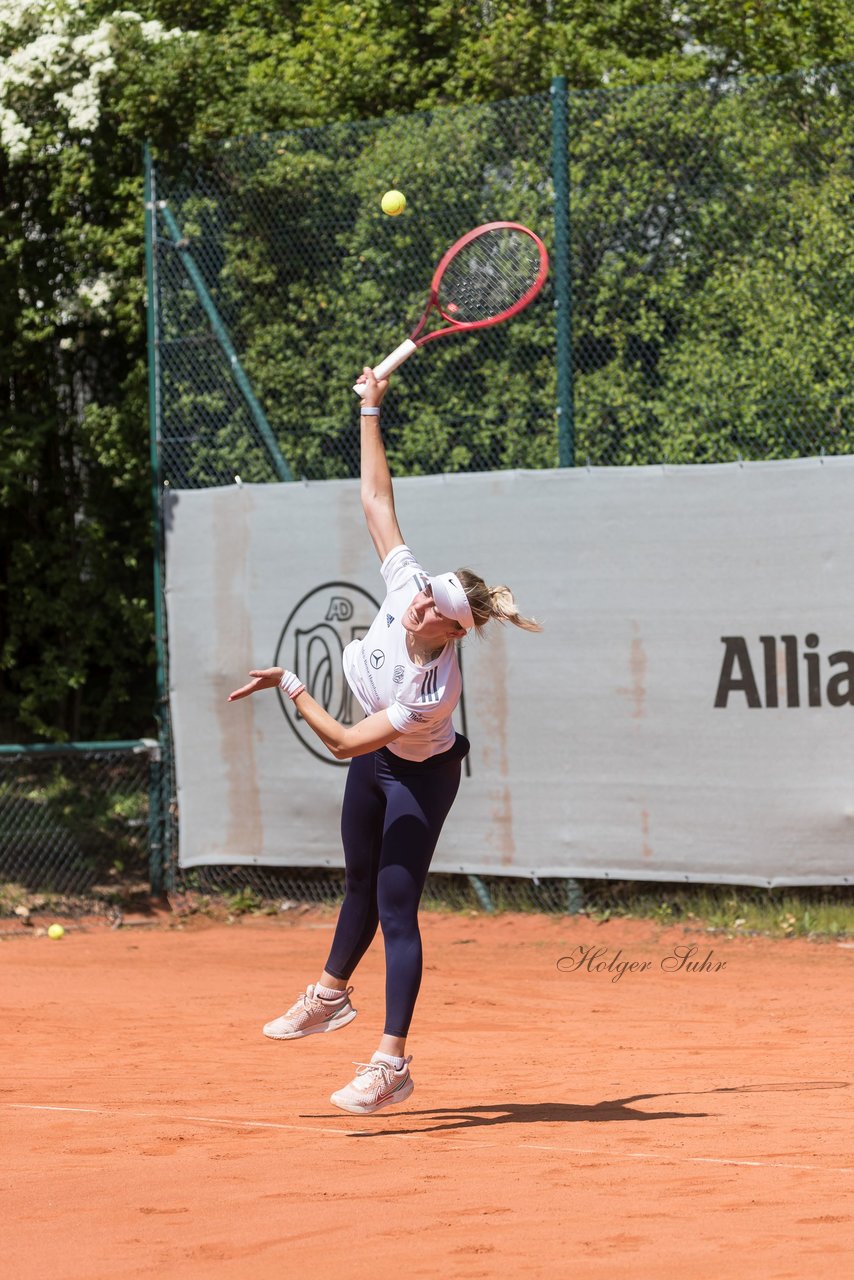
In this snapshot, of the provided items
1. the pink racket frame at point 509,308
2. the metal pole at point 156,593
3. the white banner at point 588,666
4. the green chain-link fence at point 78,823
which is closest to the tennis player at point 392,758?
the pink racket frame at point 509,308

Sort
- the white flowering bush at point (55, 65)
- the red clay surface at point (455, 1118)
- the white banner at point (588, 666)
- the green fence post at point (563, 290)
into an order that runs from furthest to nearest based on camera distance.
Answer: the white flowering bush at point (55, 65), the green fence post at point (563, 290), the white banner at point (588, 666), the red clay surface at point (455, 1118)

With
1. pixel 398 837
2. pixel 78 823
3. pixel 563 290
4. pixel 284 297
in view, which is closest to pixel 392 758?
pixel 398 837

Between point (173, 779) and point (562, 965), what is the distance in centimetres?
Answer: 279

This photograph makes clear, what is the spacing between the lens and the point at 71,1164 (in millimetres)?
4414

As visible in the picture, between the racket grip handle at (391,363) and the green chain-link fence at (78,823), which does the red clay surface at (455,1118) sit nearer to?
the green chain-link fence at (78,823)

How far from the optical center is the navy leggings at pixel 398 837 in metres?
4.83

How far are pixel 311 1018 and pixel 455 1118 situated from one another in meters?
0.54

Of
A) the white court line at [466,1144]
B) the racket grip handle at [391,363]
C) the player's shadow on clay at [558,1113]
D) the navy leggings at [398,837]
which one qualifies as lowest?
the player's shadow on clay at [558,1113]

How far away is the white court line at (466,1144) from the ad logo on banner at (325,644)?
3.94m

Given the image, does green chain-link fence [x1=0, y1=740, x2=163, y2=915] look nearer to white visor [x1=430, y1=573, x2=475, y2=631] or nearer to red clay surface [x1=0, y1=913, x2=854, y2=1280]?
red clay surface [x1=0, y1=913, x2=854, y2=1280]

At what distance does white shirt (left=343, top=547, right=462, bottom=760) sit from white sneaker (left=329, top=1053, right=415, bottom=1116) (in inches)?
36.2

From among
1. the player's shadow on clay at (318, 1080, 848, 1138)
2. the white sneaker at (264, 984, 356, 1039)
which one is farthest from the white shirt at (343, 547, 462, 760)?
the player's shadow on clay at (318, 1080, 848, 1138)

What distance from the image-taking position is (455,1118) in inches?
197

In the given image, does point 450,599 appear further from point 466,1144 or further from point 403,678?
point 466,1144
